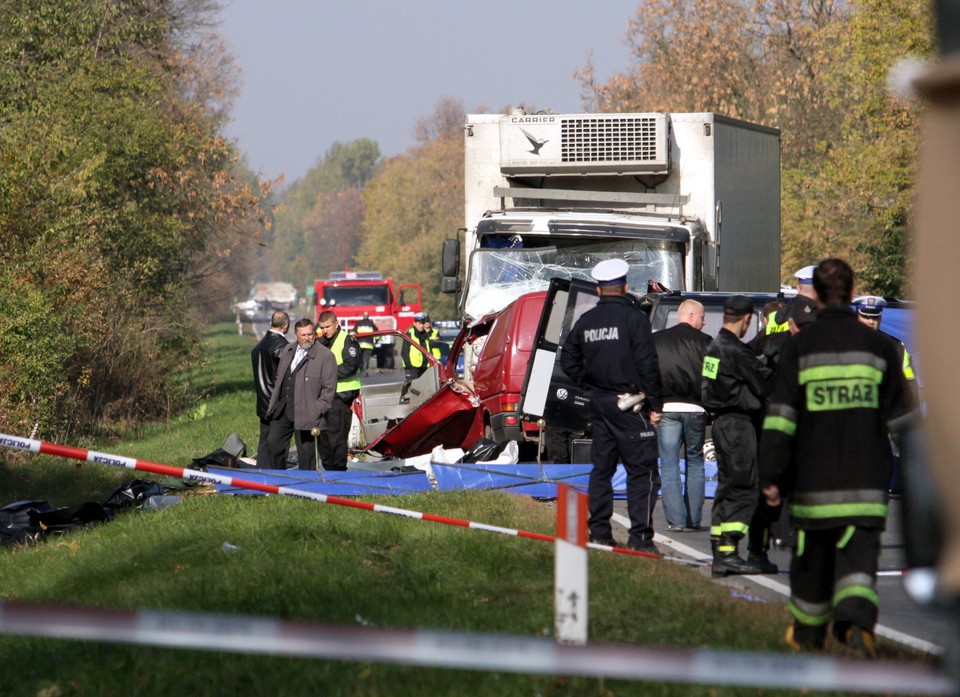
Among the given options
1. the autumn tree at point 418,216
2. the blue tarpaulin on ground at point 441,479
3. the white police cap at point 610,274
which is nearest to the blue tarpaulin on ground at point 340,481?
the blue tarpaulin on ground at point 441,479

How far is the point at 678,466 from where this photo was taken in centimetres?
1081

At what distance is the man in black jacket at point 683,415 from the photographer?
401 inches

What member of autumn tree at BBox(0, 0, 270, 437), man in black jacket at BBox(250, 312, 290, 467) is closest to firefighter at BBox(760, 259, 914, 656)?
man in black jacket at BBox(250, 312, 290, 467)

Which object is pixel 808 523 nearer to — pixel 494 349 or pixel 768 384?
pixel 768 384

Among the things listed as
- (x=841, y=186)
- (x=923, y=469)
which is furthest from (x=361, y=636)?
(x=841, y=186)

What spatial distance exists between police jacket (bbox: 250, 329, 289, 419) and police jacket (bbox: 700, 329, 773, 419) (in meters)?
5.94

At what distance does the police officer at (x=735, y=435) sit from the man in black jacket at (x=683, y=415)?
1.20 meters

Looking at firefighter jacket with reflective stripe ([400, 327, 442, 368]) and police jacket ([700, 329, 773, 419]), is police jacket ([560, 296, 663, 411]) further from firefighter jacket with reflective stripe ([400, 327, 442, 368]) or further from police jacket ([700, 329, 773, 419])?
firefighter jacket with reflective stripe ([400, 327, 442, 368])

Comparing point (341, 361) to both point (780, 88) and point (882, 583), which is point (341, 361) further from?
point (780, 88)

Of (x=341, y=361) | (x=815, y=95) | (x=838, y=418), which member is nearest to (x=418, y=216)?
(x=815, y=95)

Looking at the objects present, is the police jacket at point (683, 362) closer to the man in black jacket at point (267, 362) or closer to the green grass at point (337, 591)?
the green grass at point (337, 591)

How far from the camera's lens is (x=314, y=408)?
42.9ft

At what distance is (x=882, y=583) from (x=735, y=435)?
1270 millimetres

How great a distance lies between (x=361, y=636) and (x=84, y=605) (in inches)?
169
